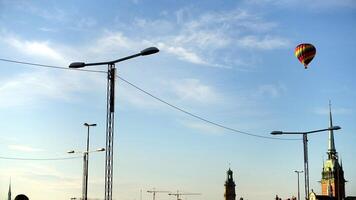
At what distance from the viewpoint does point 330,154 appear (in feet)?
570

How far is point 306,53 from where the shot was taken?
5572cm

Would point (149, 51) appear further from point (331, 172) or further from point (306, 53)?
point (331, 172)

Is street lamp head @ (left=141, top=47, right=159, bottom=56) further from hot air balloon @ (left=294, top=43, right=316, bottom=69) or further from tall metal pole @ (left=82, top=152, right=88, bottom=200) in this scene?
hot air balloon @ (left=294, top=43, right=316, bottom=69)

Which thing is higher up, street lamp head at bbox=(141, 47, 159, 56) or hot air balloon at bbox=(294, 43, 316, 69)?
hot air balloon at bbox=(294, 43, 316, 69)

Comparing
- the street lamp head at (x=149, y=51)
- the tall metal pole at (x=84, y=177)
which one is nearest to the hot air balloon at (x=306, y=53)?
the tall metal pole at (x=84, y=177)

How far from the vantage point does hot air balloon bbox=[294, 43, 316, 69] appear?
55.6 meters

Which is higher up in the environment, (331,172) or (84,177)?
(331,172)

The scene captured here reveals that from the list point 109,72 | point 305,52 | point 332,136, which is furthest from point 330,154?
point 109,72

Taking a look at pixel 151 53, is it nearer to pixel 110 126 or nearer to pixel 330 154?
pixel 110 126

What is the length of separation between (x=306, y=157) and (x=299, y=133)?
2438mm

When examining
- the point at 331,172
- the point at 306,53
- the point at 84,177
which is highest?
the point at 306,53

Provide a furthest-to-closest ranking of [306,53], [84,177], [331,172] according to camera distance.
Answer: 1. [331,172]
2. [306,53]
3. [84,177]

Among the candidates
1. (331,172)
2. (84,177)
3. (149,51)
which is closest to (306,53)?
(84,177)

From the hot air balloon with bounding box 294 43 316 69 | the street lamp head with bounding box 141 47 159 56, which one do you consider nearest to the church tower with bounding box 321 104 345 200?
the hot air balloon with bounding box 294 43 316 69
